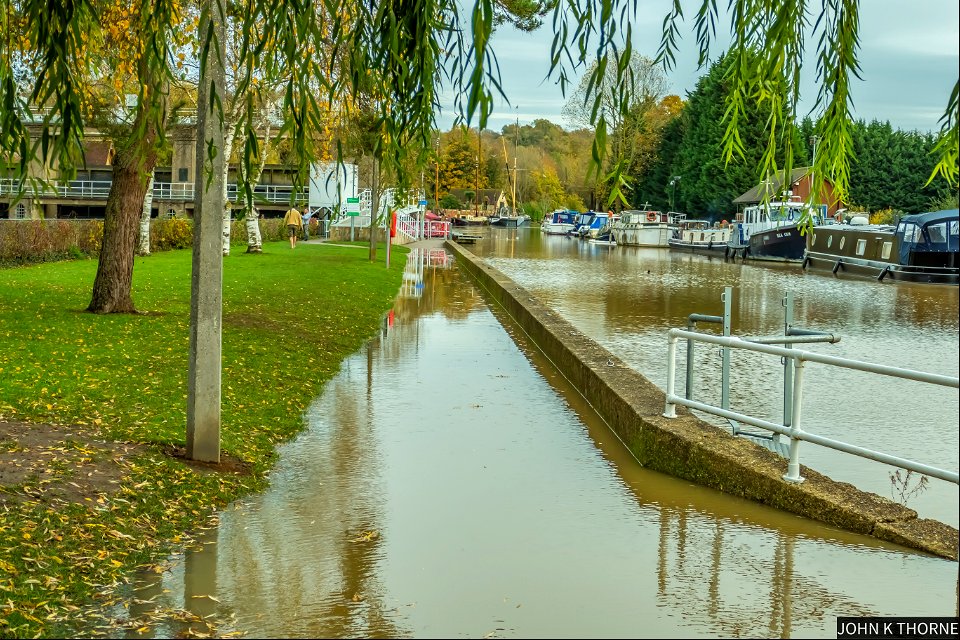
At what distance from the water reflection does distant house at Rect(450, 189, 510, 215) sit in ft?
400

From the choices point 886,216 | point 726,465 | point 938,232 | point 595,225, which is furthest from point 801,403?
point 595,225

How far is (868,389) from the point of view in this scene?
1374cm

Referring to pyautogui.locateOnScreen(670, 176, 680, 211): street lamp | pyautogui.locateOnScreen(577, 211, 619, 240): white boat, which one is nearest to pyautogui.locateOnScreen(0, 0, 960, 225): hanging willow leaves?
pyautogui.locateOnScreen(577, 211, 619, 240): white boat

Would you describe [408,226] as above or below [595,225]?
below

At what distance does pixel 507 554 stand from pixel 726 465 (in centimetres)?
226

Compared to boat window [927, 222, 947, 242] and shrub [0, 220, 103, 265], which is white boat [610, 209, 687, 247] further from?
shrub [0, 220, 103, 265]

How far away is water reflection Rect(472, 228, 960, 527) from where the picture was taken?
406 inches

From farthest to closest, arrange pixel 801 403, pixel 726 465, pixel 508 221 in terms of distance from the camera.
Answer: pixel 508 221, pixel 726 465, pixel 801 403

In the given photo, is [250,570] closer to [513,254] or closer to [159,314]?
[159,314]

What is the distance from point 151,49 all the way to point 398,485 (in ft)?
13.2

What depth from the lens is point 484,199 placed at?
575 ft

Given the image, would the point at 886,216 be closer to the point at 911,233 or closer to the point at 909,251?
the point at 911,233

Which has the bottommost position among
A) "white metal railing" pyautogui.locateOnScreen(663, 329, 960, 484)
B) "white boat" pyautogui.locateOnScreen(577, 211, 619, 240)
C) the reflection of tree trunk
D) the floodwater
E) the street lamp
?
the floodwater

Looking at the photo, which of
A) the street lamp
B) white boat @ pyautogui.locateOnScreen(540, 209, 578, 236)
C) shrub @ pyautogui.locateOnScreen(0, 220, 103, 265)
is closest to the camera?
shrub @ pyautogui.locateOnScreen(0, 220, 103, 265)
